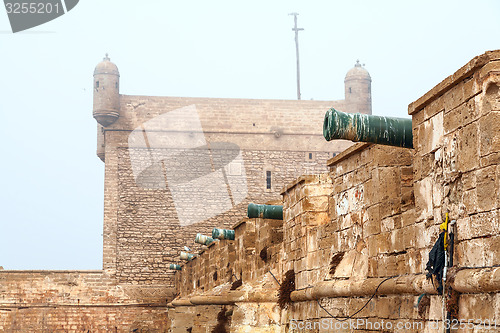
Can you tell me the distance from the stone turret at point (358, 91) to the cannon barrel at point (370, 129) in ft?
64.1

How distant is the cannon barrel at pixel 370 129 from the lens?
5.16 meters

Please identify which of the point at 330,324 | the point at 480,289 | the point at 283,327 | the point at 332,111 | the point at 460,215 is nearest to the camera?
the point at 480,289

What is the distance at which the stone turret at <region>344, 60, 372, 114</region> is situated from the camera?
24.8m

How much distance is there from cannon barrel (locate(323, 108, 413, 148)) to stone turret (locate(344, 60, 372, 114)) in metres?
19.5

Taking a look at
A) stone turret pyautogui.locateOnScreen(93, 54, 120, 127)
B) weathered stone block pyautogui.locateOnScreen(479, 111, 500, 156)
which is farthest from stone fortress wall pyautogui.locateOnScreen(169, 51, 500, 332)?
stone turret pyautogui.locateOnScreen(93, 54, 120, 127)

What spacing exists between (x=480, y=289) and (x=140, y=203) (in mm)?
20659

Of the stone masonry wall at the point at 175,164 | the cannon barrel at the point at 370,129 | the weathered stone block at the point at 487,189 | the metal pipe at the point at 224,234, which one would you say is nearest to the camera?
the weathered stone block at the point at 487,189

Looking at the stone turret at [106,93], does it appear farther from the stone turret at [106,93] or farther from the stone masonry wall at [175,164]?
the stone masonry wall at [175,164]

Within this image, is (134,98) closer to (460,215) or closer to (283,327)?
(283,327)

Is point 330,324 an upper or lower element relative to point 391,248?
lower

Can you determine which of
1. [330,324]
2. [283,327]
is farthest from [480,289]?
[283,327]

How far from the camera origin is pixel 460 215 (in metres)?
4.27

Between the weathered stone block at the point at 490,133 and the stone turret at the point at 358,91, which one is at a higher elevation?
the stone turret at the point at 358,91

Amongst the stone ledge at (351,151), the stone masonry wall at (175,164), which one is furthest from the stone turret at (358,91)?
the stone ledge at (351,151)
